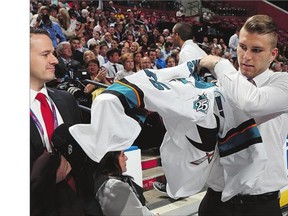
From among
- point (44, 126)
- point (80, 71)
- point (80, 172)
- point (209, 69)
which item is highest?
point (209, 69)

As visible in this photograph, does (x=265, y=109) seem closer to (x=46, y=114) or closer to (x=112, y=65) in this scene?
(x=46, y=114)

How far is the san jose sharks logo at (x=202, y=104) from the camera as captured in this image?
79 cm

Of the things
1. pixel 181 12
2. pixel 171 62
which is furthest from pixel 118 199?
pixel 181 12

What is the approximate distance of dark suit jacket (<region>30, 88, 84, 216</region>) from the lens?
2.28 feet

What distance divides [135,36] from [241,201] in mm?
4405

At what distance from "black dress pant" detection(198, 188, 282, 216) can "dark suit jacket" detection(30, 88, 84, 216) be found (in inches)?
15.7

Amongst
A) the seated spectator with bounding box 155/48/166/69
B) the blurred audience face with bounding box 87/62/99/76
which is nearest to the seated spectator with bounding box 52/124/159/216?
the blurred audience face with bounding box 87/62/99/76

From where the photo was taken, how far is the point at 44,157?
2.29 ft

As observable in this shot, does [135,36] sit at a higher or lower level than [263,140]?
lower

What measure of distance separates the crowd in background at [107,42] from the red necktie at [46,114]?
57cm

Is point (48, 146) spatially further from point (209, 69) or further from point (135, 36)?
point (135, 36)
